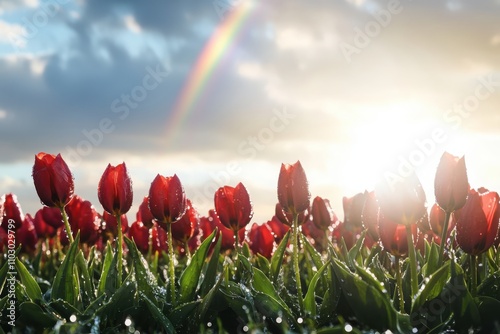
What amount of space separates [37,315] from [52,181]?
3.03ft

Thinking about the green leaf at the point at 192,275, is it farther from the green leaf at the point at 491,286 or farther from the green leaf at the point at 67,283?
the green leaf at the point at 491,286

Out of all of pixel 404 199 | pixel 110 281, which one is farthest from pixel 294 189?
pixel 110 281

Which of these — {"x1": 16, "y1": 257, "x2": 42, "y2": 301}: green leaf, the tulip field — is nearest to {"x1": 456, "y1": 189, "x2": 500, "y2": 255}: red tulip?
the tulip field

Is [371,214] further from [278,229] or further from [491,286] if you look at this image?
[278,229]

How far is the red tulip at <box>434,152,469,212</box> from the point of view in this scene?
329 centimetres

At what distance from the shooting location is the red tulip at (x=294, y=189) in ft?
12.5

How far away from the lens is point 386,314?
2963mm

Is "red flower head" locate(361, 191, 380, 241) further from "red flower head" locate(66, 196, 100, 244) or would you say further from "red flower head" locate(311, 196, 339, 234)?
"red flower head" locate(66, 196, 100, 244)

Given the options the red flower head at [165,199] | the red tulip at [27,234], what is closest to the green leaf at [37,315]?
the red flower head at [165,199]

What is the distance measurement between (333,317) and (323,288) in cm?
120

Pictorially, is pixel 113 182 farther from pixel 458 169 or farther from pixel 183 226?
pixel 458 169

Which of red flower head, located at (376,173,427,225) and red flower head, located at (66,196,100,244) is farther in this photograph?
red flower head, located at (66,196,100,244)

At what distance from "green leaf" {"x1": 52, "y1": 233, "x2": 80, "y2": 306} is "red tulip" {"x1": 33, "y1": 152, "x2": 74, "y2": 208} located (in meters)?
0.32

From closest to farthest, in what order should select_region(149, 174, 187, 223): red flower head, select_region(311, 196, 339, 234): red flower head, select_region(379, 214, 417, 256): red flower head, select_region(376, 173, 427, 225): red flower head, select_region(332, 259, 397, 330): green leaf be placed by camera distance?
select_region(332, 259, 397, 330): green leaf < select_region(376, 173, 427, 225): red flower head < select_region(379, 214, 417, 256): red flower head < select_region(149, 174, 187, 223): red flower head < select_region(311, 196, 339, 234): red flower head
